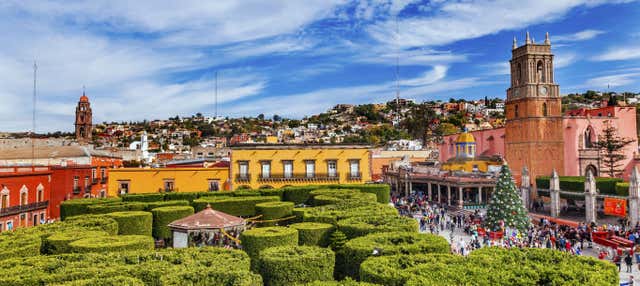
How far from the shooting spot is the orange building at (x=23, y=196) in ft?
87.3

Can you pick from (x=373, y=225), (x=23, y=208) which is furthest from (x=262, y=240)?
(x=23, y=208)

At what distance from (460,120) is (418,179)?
314ft

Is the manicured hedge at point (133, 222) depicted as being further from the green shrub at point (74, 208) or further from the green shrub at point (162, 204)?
the green shrub at point (74, 208)

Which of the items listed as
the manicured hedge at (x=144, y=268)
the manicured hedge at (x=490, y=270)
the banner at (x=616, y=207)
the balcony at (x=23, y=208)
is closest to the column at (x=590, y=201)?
the banner at (x=616, y=207)

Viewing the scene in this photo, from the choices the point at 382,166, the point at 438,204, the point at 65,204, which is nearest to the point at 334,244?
the point at 65,204

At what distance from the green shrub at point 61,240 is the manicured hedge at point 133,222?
5.17 metres

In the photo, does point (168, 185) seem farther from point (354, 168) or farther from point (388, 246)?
point (388, 246)

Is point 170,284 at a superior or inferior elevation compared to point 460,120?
inferior

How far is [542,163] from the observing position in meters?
47.4

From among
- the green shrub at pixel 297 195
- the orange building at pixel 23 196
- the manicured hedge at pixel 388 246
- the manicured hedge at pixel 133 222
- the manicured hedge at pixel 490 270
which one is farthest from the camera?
the green shrub at pixel 297 195

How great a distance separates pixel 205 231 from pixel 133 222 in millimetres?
6790

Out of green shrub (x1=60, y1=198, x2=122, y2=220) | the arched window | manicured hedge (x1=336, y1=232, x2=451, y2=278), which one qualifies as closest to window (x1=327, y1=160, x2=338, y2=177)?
green shrub (x1=60, y1=198, x2=122, y2=220)

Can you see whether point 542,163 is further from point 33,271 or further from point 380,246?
point 33,271

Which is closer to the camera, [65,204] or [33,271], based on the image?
[33,271]
